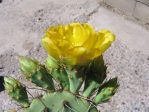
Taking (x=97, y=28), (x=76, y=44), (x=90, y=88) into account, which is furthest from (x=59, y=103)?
(x=97, y=28)

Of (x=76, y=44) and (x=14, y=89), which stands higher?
(x=76, y=44)

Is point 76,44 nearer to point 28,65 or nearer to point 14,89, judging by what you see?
point 28,65

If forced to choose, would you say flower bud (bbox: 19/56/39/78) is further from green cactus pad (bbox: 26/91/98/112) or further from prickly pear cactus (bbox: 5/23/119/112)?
green cactus pad (bbox: 26/91/98/112)

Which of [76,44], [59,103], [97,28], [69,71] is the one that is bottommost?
[97,28]

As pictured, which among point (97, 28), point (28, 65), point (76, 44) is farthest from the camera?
point (97, 28)

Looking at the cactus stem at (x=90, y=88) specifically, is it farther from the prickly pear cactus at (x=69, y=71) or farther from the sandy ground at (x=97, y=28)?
the sandy ground at (x=97, y=28)

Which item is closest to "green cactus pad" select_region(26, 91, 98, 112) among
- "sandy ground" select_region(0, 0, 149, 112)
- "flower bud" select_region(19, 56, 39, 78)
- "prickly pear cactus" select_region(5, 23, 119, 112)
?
"prickly pear cactus" select_region(5, 23, 119, 112)

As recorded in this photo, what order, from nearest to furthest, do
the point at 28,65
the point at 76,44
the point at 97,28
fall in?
the point at 76,44 < the point at 28,65 < the point at 97,28
